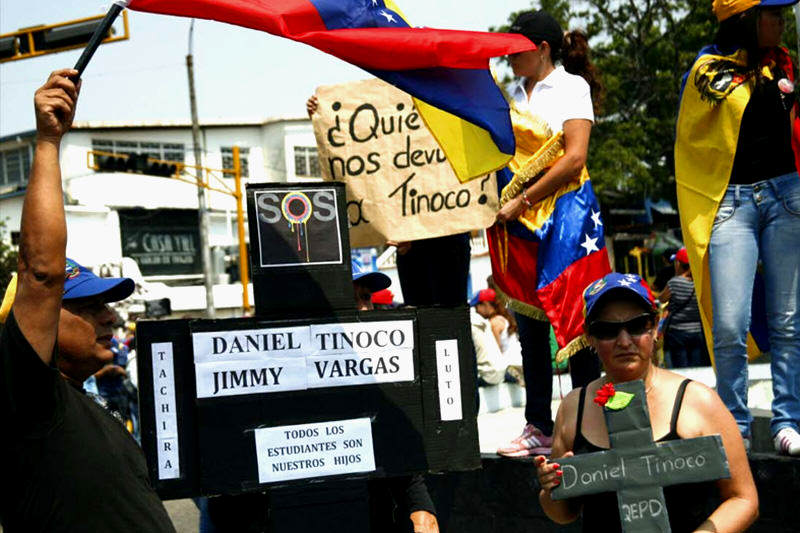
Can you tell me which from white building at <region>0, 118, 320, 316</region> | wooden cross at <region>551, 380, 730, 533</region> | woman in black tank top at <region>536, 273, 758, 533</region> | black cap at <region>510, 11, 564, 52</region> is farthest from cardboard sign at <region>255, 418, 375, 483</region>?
white building at <region>0, 118, 320, 316</region>

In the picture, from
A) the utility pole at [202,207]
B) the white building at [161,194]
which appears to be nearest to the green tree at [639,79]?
→ the utility pole at [202,207]

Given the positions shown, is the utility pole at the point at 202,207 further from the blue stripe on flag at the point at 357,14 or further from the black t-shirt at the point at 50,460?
the black t-shirt at the point at 50,460

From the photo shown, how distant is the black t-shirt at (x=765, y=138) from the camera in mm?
4641

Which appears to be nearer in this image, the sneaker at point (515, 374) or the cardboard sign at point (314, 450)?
the cardboard sign at point (314, 450)

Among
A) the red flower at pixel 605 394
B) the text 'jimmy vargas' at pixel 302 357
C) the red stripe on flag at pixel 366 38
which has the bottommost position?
the red flower at pixel 605 394

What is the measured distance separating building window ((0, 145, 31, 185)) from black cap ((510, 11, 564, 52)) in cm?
4751

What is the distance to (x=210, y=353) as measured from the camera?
3.86 metres

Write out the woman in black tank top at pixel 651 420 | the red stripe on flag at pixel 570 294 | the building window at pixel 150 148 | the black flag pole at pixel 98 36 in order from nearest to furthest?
the black flag pole at pixel 98 36 < the woman in black tank top at pixel 651 420 < the red stripe on flag at pixel 570 294 < the building window at pixel 150 148

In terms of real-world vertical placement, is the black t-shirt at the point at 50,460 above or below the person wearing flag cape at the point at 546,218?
below

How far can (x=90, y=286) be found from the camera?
316 cm

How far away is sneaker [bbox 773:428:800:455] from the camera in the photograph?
4430 mm

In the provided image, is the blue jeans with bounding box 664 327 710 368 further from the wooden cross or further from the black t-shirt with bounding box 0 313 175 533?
the black t-shirt with bounding box 0 313 175 533

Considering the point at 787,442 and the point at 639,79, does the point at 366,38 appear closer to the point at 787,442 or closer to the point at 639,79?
the point at 787,442

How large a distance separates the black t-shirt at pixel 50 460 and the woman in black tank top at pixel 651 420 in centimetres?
133
